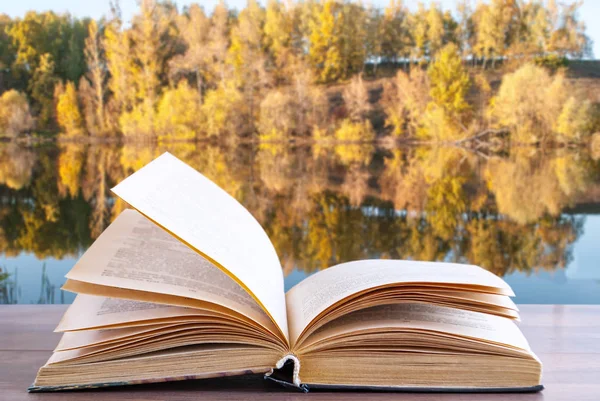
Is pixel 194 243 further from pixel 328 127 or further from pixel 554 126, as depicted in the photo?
pixel 554 126

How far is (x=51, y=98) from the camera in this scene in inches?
326

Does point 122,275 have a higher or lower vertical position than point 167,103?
lower

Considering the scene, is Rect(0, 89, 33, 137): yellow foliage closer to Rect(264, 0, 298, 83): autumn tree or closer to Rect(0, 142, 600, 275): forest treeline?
Rect(0, 142, 600, 275): forest treeline

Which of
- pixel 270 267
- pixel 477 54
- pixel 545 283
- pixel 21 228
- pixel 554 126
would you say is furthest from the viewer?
pixel 477 54

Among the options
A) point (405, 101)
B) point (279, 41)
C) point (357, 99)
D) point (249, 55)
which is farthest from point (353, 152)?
point (249, 55)

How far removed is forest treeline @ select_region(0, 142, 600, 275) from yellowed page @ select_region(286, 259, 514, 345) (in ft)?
13.1

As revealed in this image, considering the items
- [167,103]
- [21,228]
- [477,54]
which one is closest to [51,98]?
[167,103]

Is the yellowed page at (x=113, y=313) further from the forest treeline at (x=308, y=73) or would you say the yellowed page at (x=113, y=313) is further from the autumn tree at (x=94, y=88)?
the autumn tree at (x=94, y=88)

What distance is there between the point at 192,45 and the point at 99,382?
29.8 ft

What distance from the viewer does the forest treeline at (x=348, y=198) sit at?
514 centimetres

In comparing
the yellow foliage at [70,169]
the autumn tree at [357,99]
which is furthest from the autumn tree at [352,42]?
the yellow foliage at [70,169]

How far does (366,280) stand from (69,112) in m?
8.73

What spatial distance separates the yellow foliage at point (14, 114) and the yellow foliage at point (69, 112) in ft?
1.28

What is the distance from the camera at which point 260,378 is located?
0.43 m
